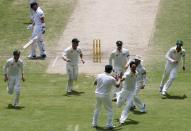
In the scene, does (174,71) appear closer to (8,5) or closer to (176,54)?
(176,54)

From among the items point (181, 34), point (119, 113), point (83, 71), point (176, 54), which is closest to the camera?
point (119, 113)

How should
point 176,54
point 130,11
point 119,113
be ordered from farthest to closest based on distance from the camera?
1. point 130,11
2. point 176,54
3. point 119,113

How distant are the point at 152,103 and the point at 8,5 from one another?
17.7 metres

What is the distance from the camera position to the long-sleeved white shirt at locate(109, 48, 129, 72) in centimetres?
2620

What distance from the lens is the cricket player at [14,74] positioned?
82.0ft

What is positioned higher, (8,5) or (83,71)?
(8,5)

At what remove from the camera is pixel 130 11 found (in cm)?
3962

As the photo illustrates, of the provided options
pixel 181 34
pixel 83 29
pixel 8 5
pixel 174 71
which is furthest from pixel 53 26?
pixel 174 71

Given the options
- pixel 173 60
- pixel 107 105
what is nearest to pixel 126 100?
pixel 107 105

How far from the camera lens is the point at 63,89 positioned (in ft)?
94.1

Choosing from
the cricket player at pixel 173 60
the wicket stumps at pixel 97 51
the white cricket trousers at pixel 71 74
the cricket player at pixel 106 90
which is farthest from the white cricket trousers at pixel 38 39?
the cricket player at pixel 106 90

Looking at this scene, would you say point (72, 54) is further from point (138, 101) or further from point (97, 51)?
point (97, 51)

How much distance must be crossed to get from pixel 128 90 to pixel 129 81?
33 centimetres

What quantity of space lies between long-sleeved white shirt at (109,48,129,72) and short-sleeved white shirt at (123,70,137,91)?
10.3 ft
